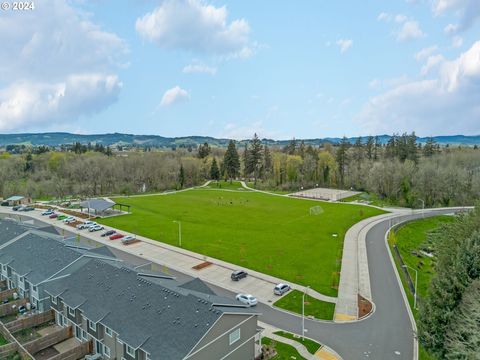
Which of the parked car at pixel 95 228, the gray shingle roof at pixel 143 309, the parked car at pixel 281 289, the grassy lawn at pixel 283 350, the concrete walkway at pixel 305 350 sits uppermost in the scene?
the gray shingle roof at pixel 143 309

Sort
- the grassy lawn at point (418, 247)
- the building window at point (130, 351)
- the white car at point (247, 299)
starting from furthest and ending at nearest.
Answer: the grassy lawn at point (418, 247), the white car at point (247, 299), the building window at point (130, 351)

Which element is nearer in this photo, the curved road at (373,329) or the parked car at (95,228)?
the curved road at (373,329)

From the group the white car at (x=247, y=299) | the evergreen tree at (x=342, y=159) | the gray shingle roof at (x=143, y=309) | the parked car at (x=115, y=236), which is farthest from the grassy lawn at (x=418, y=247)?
the evergreen tree at (x=342, y=159)

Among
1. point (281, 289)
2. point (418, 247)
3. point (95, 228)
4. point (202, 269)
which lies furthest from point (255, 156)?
point (281, 289)

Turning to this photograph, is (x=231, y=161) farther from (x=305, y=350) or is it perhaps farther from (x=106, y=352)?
(x=106, y=352)

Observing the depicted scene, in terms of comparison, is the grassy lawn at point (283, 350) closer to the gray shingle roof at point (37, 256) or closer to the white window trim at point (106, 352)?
the white window trim at point (106, 352)

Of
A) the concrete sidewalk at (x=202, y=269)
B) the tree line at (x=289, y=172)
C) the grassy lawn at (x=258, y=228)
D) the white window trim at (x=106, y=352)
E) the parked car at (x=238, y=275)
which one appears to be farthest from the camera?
the tree line at (x=289, y=172)

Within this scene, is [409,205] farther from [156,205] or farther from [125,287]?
[125,287]
